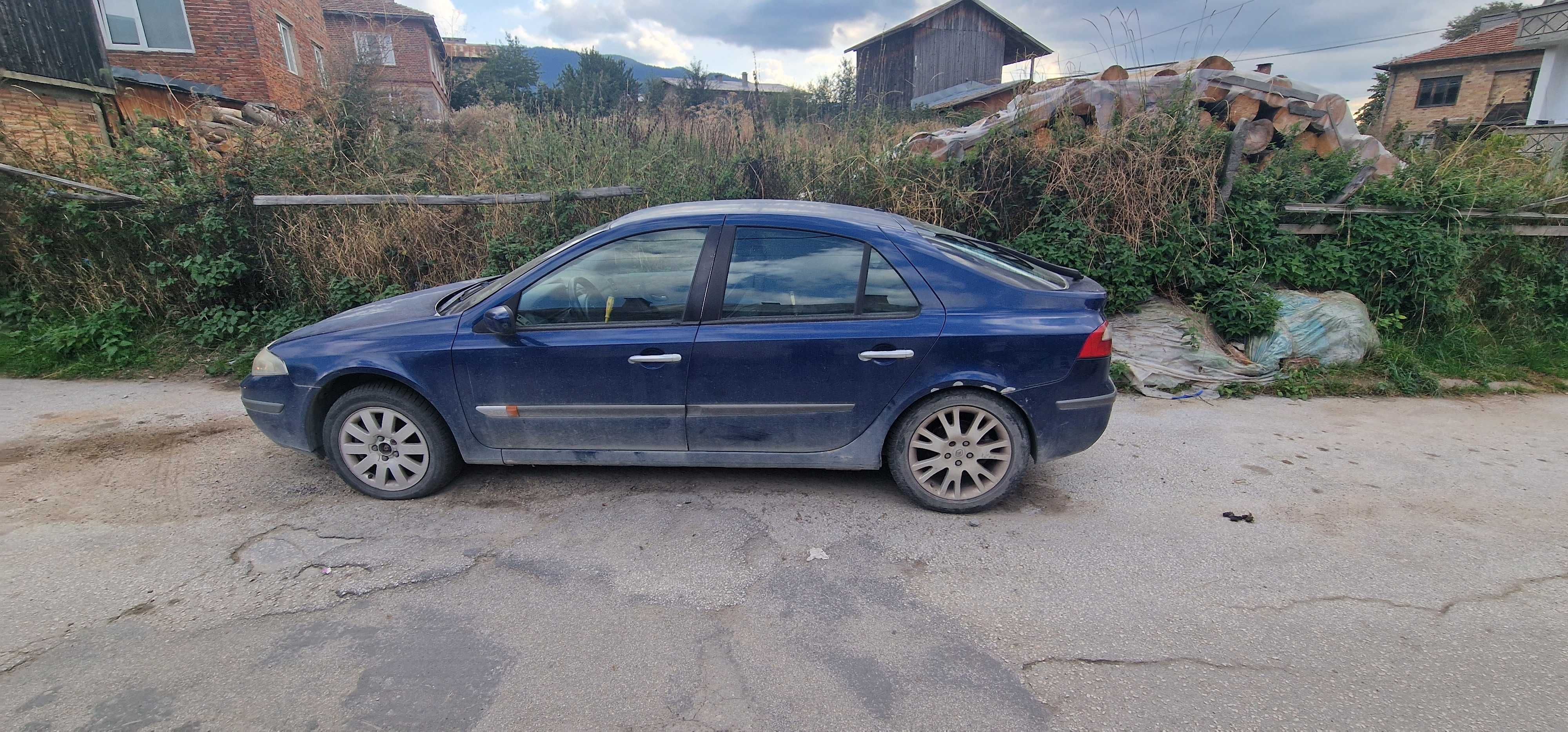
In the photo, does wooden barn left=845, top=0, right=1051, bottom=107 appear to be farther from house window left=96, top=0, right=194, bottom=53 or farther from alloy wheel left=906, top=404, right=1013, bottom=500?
alloy wheel left=906, top=404, right=1013, bottom=500

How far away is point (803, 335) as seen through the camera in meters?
3.54

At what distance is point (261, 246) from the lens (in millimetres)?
6777

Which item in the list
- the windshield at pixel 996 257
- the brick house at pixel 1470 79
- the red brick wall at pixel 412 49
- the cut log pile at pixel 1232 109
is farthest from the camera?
the brick house at pixel 1470 79

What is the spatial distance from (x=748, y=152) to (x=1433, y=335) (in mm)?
6922

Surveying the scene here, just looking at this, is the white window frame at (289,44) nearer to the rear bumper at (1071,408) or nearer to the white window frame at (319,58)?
the white window frame at (319,58)

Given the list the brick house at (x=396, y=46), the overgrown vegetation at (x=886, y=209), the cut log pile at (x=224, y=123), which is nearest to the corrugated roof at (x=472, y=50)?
the brick house at (x=396, y=46)

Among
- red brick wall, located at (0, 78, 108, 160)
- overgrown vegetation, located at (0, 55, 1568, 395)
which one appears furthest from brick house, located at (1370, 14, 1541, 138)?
red brick wall, located at (0, 78, 108, 160)

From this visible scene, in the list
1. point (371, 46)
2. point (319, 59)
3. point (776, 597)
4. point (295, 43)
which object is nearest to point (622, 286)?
point (776, 597)

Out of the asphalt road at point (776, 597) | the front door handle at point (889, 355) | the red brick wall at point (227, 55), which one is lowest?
the asphalt road at point (776, 597)

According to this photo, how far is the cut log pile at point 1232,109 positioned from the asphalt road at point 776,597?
3798 millimetres

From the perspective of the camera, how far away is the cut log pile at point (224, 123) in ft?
24.9

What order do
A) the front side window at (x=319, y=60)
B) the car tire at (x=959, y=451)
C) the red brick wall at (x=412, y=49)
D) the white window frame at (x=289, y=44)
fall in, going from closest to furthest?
the car tire at (x=959, y=451), the front side window at (x=319, y=60), the white window frame at (x=289, y=44), the red brick wall at (x=412, y=49)

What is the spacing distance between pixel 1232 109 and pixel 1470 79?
111ft

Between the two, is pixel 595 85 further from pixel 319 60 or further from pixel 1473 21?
pixel 1473 21
